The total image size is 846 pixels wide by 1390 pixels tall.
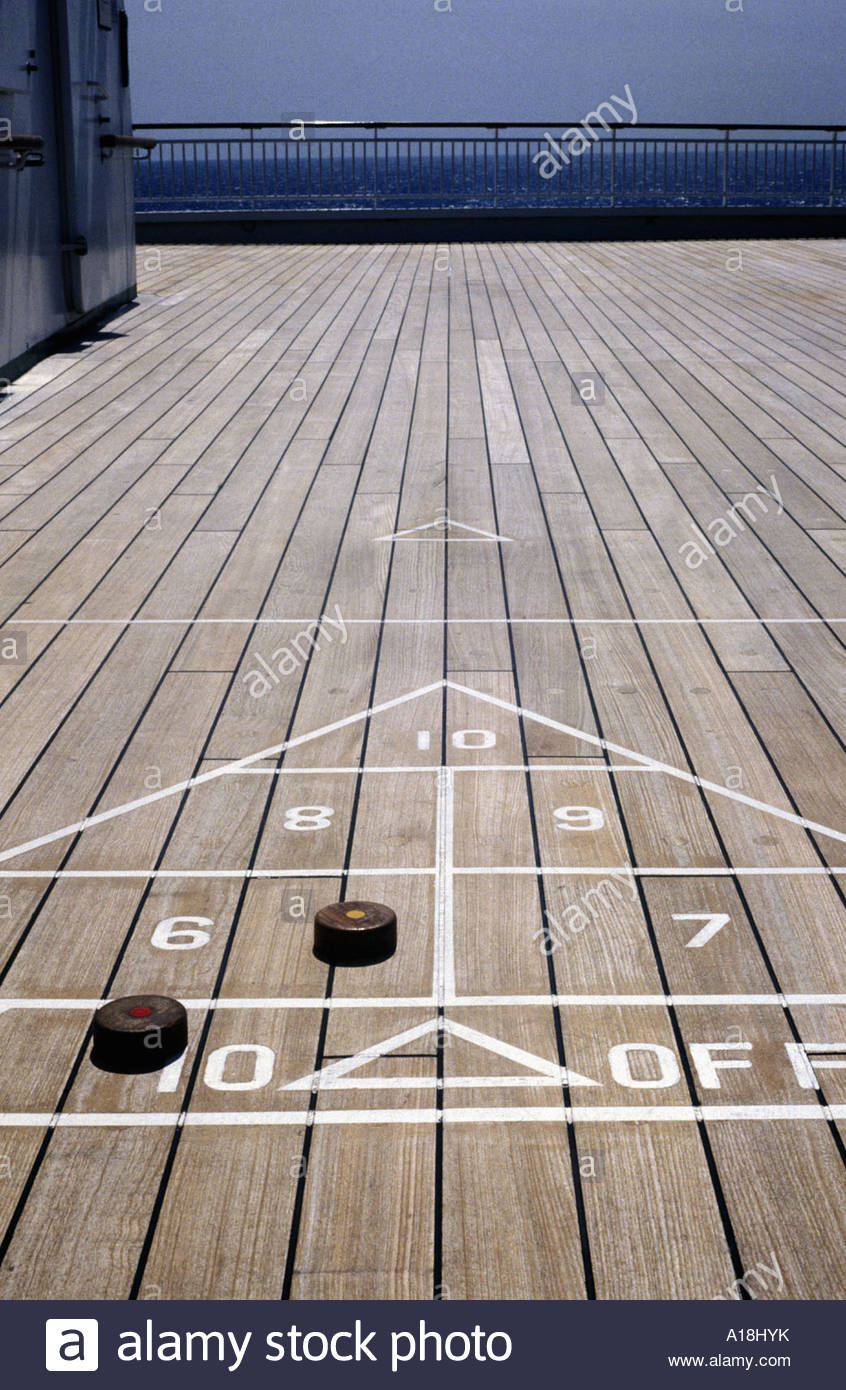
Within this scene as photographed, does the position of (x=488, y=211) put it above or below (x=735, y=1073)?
Result: above

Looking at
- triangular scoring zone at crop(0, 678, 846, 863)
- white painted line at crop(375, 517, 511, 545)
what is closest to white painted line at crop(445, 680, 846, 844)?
triangular scoring zone at crop(0, 678, 846, 863)

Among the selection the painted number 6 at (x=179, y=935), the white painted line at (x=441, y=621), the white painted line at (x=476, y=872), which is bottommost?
Result: the painted number 6 at (x=179, y=935)

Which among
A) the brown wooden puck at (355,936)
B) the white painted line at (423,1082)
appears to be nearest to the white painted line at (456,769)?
the brown wooden puck at (355,936)

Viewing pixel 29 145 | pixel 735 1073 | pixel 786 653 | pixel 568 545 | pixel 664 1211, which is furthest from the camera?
pixel 29 145

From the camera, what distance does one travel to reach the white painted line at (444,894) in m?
2.56

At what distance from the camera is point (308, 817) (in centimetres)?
319

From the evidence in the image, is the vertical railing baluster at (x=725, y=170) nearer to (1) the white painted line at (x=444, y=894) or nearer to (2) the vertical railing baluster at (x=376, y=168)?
(2) the vertical railing baluster at (x=376, y=168)

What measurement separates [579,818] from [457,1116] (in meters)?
1.08

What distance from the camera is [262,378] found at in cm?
814

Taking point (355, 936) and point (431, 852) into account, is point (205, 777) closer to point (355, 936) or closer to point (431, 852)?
point (431, 852)

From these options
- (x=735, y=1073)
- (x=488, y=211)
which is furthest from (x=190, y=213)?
(x=735, y=1073)

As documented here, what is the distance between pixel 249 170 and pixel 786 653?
1323cm
